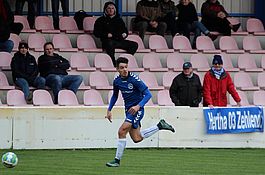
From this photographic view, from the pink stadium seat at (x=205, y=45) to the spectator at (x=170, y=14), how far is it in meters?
0.65

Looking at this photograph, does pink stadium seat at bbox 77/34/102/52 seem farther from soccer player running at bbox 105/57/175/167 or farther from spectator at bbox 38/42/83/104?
soccer player running at bbox 105/57/175/167

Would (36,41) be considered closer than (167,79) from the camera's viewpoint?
Yes

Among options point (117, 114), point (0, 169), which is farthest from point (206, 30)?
point (0, 169)

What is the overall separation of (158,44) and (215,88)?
4.11 m

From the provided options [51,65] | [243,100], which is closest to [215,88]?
[243,100]

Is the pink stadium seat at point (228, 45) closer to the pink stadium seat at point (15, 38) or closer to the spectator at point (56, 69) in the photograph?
the spectator at point (56, 69)

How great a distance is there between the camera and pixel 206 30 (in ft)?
72.8

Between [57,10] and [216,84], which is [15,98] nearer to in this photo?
[57,10]

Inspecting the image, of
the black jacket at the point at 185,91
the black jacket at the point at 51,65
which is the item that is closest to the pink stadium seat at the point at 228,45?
the black jacket at the point at 185,91

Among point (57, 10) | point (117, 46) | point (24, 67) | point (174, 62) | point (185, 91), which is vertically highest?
point (57, 10)

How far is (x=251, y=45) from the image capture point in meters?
22.8

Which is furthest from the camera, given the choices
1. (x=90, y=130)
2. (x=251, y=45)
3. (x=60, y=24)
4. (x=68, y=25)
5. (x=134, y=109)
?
(x=251, y=45)

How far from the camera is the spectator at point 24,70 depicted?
1859 cm

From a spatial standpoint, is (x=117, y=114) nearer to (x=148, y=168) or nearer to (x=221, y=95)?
(x=221, y=95)
